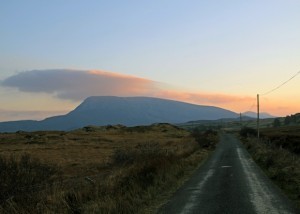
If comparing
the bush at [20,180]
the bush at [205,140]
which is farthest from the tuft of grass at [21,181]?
the bush at [205,140]

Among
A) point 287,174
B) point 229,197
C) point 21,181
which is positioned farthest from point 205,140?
point 21,181

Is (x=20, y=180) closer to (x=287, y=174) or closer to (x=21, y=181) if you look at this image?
(x=21, y=181)

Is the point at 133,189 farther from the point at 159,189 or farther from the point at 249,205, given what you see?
the point at 249,205

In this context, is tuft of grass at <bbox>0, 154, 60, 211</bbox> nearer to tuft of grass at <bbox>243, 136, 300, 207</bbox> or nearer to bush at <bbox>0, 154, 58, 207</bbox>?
bush at <bbox>0, 154, 58, 207</bbox>

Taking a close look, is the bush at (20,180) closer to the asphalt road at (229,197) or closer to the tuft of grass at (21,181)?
the tuft of grass at (21,181)

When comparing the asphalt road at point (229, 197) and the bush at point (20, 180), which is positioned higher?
the bush at point (20, 180)

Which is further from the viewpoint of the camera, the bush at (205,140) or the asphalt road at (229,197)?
the bush at (205,140)

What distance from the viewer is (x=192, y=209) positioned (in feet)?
45.4

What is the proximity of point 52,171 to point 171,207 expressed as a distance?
752 centimetres

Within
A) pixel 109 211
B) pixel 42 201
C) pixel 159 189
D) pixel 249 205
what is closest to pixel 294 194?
pixel 249 205

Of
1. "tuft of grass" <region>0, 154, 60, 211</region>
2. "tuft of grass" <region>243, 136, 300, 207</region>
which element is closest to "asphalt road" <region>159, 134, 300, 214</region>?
"tuft of grass" <region>243, 136, 300, 207</region>

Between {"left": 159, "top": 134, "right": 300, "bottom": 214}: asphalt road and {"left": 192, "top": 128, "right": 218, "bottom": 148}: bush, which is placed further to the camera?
{"left": 192, "top": 128, "right": 218, "bottom": 148}: bush

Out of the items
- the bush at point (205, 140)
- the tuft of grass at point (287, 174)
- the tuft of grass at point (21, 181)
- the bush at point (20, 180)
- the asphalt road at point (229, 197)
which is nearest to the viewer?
the tuft of grass at point (21, 181)

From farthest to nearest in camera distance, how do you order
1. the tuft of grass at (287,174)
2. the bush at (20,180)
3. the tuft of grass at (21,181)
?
the tuft of grass at (287,174), the bush at (20,180), the tuft of grass at (21,181)
